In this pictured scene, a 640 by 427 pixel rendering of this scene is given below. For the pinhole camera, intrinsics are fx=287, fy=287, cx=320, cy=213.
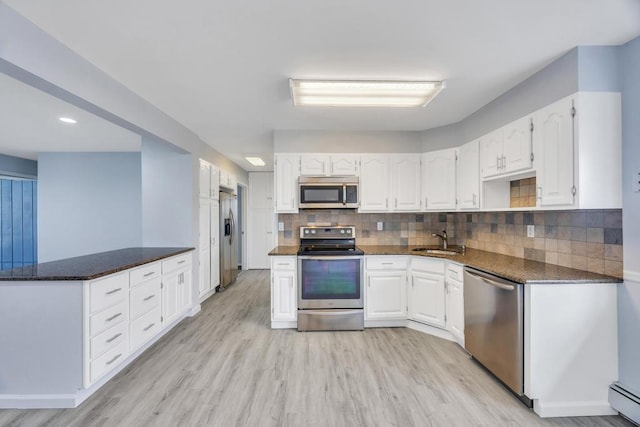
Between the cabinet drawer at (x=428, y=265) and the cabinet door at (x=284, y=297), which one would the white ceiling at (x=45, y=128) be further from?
the cabinet drawer at (x=428, y=265)

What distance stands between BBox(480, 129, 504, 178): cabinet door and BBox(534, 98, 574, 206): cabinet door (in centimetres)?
43

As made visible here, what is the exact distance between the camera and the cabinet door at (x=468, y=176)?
3023mm

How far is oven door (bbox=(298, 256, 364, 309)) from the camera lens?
3.28 meters

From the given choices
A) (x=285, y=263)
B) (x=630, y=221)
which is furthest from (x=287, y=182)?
(x=630, y=221)

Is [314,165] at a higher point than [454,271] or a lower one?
higher

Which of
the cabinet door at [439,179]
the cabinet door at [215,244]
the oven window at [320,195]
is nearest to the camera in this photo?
the cabinet door at [439,179]

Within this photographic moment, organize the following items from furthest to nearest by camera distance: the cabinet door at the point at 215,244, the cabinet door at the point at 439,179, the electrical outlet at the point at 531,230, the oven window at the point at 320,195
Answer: the cabinet door at the point at 215,244, the oven window at the point at 320,195, the cabinet door at the point at 439,179, the electrical outlet at the point at 531,230

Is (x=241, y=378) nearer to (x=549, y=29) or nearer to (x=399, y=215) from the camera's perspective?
(x=399, y=215)

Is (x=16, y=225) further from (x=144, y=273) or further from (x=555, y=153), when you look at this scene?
(x=555, y=153)

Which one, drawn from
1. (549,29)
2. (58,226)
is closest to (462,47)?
(549,29)

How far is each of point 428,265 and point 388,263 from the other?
437mm

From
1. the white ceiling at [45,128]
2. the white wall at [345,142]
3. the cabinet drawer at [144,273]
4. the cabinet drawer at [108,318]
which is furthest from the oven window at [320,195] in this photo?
the white ceiling at [45,128]

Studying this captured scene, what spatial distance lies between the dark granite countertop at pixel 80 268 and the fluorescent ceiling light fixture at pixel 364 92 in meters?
2.05

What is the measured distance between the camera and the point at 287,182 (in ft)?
11.8
